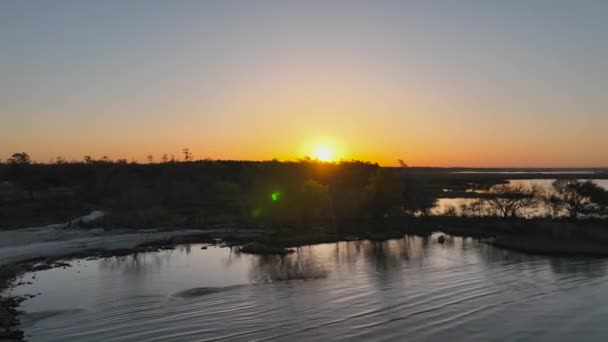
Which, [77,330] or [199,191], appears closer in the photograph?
[77,330]

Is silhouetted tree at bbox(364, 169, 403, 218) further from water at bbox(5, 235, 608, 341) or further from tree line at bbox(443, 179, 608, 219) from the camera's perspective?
water at bbox(5, 235, 608, 341)

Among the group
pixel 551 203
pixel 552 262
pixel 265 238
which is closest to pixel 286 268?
pixel 265 238

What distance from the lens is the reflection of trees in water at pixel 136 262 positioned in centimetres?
4150

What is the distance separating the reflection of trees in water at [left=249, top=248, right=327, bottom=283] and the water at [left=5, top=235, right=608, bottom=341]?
0.10m

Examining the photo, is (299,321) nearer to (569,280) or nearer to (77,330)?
(77,330)

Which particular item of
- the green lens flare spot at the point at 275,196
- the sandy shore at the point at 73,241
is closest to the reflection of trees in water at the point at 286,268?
the sandy shore at the point at 73,241

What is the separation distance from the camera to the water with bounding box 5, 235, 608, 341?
928 inches

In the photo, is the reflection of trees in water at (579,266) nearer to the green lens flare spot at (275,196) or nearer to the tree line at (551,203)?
the tree line at (551,203)

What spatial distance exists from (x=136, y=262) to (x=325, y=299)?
23310mm

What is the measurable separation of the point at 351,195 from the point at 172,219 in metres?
29.3

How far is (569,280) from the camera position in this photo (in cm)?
3481

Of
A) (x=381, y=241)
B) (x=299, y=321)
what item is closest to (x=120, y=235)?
(x=381, y=241)

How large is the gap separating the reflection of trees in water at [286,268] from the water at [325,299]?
0.34ft

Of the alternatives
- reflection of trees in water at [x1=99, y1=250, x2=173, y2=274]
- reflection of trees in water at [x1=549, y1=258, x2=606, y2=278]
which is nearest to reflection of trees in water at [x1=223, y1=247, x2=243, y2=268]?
reflection of trees in water at [x1=99, y1=250, x2=173, y2=274]
